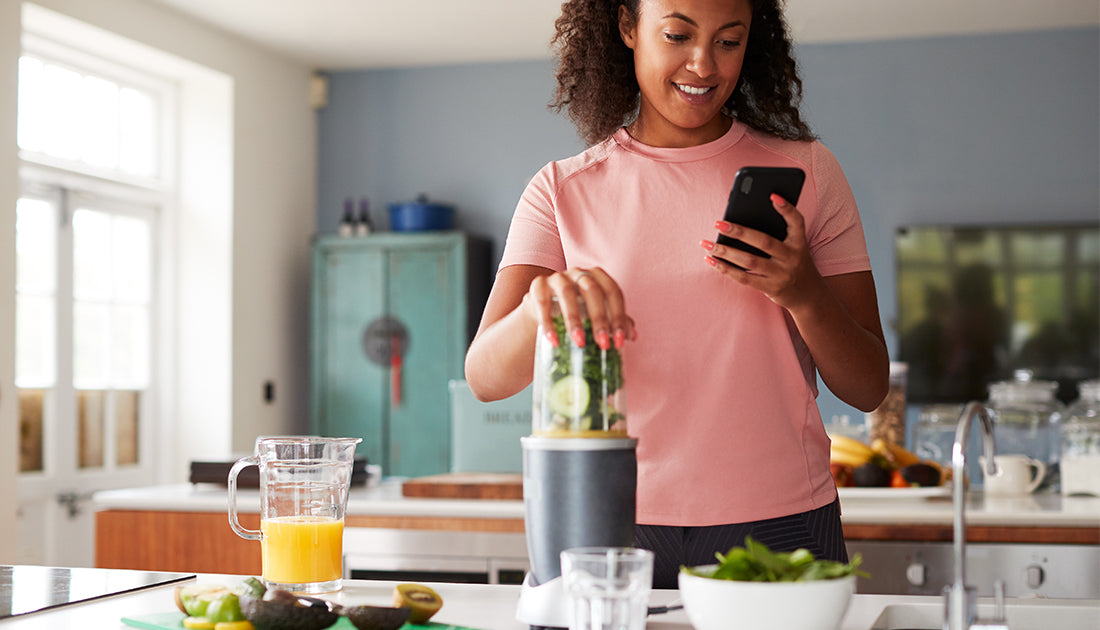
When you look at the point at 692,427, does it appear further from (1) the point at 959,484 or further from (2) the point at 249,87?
(2) the point at 249,87

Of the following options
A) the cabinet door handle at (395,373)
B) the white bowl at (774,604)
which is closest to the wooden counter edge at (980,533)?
the white bowl at (774,604)

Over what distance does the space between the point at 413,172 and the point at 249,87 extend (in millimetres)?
929

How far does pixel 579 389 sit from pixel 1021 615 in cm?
49

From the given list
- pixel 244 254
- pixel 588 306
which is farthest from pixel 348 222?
pixel 588 306

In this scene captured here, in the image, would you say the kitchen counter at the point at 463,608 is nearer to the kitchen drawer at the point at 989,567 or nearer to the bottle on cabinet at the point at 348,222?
the kitchen drawer at the point at 989,567

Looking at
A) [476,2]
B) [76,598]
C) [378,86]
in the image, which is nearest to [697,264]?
[76,598]

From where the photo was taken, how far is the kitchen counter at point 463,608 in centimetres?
105

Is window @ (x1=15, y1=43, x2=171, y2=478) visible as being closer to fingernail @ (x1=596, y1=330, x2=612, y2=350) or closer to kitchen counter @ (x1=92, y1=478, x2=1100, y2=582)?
kitchen counter @ (x1=92, y1=478, x2=1100, y2=582)

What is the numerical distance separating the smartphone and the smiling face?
0.24 metres

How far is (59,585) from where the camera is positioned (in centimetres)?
125

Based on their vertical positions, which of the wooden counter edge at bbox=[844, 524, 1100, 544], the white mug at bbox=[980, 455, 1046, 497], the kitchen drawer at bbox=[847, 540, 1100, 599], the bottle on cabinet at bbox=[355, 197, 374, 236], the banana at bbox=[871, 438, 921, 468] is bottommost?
the kitchen drawer at bbox=[847, 540, 1100, 599]

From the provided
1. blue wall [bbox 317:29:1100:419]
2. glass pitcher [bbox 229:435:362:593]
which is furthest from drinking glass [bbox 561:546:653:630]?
blue wall [bbox 317:29:1100:419]

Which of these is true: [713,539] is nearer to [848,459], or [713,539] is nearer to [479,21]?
[848,459]

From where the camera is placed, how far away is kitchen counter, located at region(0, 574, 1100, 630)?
105 cm
